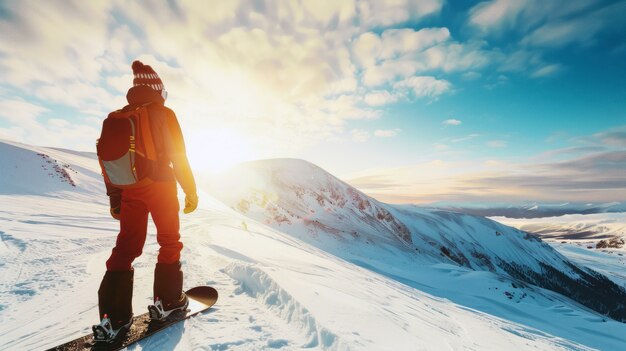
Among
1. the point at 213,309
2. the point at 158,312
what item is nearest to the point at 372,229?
the point at 213,309

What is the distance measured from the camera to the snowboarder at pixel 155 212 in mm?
2486

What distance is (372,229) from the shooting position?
135ft

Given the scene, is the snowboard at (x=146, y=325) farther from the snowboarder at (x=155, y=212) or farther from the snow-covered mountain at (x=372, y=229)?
the snow-covered mountain at (x=372, y=229)

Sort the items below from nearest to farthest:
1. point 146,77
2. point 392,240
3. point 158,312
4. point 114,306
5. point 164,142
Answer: point 114,306
point 158,312
point 164,142
point 146,77
point 392,240

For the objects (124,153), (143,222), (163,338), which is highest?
(124,153)

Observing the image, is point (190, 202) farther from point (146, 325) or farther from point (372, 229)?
point (372, 229)

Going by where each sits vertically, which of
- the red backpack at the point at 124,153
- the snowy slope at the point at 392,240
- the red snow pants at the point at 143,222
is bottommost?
the snowy slope at the point at 392,240

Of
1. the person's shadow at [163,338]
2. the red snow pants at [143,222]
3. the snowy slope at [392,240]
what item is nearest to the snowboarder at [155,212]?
the red snow pants at [143,222]

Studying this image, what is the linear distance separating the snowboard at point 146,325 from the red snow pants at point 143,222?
0.55m

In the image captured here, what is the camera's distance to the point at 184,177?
290 cm

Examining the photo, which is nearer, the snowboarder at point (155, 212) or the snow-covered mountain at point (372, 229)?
the snowboarder at point (155, 212)

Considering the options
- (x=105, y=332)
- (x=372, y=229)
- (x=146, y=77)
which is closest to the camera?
(x=105, y=332)

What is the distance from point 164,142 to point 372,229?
4089 cm

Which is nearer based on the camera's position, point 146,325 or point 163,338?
point 163,338
